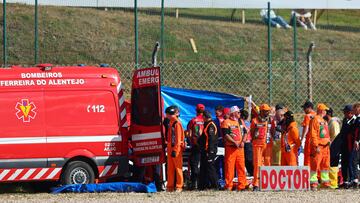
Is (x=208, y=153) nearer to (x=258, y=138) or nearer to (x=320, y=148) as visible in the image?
(x=258, y=138)

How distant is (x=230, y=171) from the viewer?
67.1 ft

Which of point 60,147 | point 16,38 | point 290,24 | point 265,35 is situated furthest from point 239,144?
point 290,24

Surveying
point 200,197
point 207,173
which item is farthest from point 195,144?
point 200,197

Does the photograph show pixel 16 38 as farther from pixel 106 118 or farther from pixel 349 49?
pixel 349 49

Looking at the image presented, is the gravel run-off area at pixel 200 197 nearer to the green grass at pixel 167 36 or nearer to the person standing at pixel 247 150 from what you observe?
the person standing at pixel 247 150

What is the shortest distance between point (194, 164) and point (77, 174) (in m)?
2.30

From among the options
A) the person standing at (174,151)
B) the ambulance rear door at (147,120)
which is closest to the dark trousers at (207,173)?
the person standing at (174,151)

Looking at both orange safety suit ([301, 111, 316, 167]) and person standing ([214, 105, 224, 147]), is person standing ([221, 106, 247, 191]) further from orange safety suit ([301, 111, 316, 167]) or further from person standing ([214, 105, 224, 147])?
orange safety suit ([301, 111, 316, 167])

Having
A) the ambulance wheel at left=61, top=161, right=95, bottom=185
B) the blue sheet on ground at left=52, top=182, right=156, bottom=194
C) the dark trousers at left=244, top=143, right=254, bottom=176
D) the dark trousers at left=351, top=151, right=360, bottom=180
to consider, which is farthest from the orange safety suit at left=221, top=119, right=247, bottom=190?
the ambulance wheel at left=61, top=161, right=95, bottom=185

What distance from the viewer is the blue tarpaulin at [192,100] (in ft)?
74.2

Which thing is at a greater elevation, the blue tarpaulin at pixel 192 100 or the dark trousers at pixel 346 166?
the blue tarpaulin at pixel 192 100

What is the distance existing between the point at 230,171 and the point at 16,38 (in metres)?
9.90

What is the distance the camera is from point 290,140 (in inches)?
821

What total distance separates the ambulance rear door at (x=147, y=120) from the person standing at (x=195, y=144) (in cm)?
67
